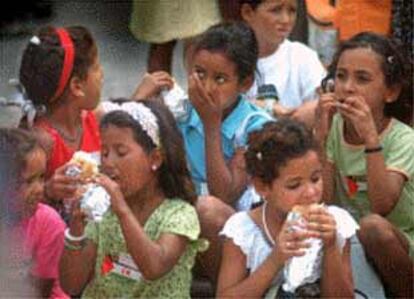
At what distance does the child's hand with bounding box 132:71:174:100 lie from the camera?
11.9 ft

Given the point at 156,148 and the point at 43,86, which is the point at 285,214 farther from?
the point at 43,86

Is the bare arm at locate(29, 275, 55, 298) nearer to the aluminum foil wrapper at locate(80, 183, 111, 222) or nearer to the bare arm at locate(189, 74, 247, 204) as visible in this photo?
the aluminum foil wrapper at locate(80, 183, 111, 222)

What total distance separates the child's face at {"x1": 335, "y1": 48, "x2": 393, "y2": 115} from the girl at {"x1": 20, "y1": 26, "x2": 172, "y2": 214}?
2.08 ft

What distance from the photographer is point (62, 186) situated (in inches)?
128

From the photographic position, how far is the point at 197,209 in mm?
3311

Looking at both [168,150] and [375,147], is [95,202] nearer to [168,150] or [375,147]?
[168,150]

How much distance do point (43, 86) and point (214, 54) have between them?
17.8 inches

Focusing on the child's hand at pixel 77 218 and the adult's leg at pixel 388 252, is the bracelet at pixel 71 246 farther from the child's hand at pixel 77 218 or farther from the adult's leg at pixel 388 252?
the adult's leg at pixel 388 252

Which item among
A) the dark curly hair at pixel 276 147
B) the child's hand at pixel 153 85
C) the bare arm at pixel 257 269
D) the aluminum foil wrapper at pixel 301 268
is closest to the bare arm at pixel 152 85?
the child's hand at pixel 153 85

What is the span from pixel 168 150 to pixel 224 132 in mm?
274

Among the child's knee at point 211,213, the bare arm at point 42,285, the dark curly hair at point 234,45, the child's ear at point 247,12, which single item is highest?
the child's ear at point 247,12

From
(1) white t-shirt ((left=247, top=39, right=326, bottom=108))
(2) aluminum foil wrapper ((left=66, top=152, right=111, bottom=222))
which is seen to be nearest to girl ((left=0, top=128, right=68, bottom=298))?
(2) aluminum foil wrapper ((left=66, top=152, right=111, bottom=222))

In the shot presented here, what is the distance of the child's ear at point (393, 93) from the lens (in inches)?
138

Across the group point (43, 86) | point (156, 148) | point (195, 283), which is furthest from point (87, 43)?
point (195, 283)
